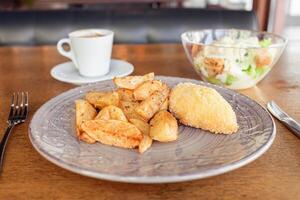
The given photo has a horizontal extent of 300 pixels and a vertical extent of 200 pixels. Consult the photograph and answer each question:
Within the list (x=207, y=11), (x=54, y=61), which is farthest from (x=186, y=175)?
(x=207, y=11)

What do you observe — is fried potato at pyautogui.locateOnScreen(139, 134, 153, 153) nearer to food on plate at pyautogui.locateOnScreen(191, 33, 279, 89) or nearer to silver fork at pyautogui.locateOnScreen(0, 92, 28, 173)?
silver fork at pyautogui.locateOnScreen(0, 92, 28, 173)

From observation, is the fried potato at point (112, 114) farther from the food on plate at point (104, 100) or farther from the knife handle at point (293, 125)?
the knife handle at point (293, 125)

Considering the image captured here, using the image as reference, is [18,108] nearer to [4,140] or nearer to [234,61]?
[4,140]

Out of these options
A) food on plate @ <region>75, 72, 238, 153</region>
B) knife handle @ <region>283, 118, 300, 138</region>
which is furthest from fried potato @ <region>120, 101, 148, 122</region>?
knife handle @ <region>283, 118, 300, 138</region>

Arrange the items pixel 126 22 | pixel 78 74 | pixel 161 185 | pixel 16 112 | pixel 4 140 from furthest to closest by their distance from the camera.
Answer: pixel 126 22 < pixel 78 74 < pixel 16 112 < pixel 4 140 < pixel 161 185

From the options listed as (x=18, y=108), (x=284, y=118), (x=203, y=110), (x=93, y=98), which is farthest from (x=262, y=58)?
(x=18, y=108)

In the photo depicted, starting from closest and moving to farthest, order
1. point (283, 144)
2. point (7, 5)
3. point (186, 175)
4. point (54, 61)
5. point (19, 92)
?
point (186, 175) → point (283, 144) → point (19, 92) → point (54, 61) → point (7, 5)

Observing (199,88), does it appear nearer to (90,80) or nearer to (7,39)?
(90,80)
